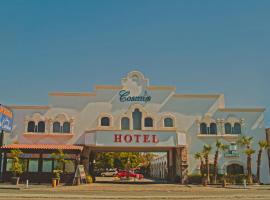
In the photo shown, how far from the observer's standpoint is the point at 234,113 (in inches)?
1553

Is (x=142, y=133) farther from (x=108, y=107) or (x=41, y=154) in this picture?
(x=41, y=154)

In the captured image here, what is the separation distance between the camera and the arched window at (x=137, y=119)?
38.1 meters

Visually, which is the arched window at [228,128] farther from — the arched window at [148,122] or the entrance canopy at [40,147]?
the entrance canopy at [40,147]

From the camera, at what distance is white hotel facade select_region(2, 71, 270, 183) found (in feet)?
121

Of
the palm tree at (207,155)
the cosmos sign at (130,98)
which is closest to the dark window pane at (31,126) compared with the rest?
the cosmos sign at (130,98)

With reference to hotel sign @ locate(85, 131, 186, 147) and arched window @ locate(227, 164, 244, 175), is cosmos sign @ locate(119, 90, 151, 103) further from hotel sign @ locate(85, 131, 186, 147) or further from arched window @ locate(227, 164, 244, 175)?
arched window @ locate(227, 164, 244, 175)

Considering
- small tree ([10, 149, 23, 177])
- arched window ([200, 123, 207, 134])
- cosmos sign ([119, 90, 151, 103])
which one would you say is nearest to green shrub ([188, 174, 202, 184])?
arched window ([200, 123, 207, 134])

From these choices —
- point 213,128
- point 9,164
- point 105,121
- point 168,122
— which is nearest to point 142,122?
point 168,122

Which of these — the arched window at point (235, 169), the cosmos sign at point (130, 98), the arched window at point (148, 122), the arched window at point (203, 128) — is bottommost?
the arched window at point (235, 169)

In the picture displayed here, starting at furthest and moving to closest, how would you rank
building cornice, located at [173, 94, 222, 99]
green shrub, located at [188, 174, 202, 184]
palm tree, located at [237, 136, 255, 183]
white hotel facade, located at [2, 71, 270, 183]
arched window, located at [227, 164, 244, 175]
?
building cornice, located at [173, 94, 222, 99], arched window, located at [227, 164, 244, 175], white hotel facade, located at [2, 71, 270, 183], green shrub, located at [188, 174, 202, 184], palm tree, located at [237, 136, 255, 183]

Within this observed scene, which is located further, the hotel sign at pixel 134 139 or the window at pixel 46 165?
the hotel sign at pixel 134 139

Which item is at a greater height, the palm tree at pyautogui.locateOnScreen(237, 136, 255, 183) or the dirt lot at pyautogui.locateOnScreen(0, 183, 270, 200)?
the palm tree at pyautogui.locateOnScreen(237, 136, 255, 183)

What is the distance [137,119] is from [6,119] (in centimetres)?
1434

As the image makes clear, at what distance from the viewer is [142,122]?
38.0m
